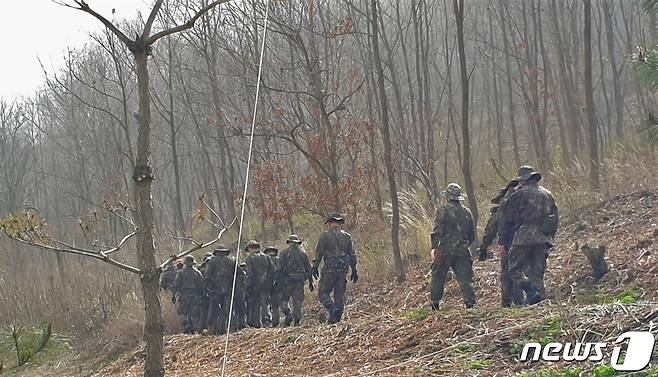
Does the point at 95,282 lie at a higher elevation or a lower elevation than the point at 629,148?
lower

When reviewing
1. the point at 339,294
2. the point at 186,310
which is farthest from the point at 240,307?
the point at 339,294

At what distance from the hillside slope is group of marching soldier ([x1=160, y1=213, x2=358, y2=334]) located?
1101 millimetres

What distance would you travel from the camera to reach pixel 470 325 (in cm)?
→ 920

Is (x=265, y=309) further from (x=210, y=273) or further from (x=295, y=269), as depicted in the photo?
(x=295, y=269)

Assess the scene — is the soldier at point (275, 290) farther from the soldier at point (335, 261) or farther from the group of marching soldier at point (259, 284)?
the soldier at point (335, 261)

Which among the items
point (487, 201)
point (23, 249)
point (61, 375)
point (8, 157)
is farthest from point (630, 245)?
point (8, 157)

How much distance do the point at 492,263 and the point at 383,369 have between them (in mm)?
8082

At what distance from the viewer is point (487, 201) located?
2172 centimetres

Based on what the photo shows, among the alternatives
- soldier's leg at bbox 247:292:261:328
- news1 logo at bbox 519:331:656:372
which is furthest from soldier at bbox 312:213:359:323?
news1 logo at bbox 519:331:656:372

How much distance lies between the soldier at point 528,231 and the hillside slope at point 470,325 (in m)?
0.47

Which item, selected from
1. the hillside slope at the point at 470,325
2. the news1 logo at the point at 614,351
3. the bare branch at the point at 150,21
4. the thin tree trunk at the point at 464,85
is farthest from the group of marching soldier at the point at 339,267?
the thin tree trunk at the point at 464,85

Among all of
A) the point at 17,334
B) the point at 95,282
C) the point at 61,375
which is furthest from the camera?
the point at 95,282

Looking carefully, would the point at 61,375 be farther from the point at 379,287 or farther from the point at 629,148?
the point at 629,148

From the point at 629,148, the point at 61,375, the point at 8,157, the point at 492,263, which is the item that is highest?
the point at 8,157
